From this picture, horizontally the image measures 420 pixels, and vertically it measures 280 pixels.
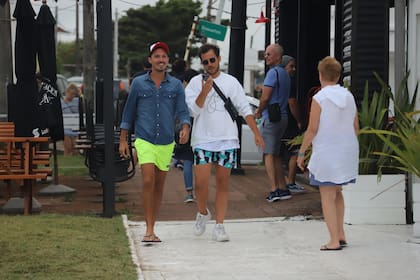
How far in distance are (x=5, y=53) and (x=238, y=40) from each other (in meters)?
3.82

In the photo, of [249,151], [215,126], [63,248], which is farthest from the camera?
[249,151]

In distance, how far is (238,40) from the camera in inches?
600

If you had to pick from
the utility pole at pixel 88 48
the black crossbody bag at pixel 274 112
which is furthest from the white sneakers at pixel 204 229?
the utility pole at pixel 88 48

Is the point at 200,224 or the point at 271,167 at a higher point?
the point at 271,167

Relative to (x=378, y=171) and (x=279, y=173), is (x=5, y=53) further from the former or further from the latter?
(x=378, y=171)

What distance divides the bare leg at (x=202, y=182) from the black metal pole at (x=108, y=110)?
4.79ft

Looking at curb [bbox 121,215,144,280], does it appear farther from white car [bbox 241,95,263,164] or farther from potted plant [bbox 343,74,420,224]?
white car [bbox 241,95,263,164]

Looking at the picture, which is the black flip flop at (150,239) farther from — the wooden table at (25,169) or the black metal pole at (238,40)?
the black metal pole at (238,40)

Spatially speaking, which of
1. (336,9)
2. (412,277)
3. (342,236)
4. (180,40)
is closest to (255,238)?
(342,236)

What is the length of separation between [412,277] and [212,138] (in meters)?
2.53

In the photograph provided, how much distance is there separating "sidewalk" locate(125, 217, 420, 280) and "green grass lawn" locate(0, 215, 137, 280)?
0.64ft

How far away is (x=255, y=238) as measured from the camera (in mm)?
9273

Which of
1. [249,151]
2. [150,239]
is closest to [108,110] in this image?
[150,239]

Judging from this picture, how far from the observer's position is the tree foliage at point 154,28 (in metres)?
62.2
